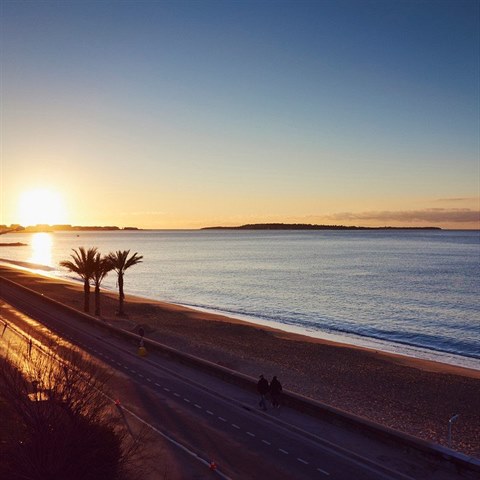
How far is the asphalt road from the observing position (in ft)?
51.9

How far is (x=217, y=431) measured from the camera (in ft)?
61.8

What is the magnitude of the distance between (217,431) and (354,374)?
15.0 metres

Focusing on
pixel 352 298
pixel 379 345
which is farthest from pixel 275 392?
pixel 352 298

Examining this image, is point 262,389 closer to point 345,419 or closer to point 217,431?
point 217,431

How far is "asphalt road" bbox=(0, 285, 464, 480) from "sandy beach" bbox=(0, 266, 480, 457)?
5.30 metres

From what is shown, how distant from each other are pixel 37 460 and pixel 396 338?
40.6 metres

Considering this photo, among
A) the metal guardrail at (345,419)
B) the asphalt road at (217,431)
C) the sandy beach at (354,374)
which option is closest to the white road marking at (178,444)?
the asphalt road at (217,431)

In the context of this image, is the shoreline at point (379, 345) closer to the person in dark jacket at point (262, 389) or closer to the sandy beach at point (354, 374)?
the sandy beach at point (354, 374)

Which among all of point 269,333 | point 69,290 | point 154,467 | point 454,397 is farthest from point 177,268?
point 154,467

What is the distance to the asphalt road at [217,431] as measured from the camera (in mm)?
15805

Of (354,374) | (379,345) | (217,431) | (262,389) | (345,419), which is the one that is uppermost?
(262,389)

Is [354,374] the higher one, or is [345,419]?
[345,419]

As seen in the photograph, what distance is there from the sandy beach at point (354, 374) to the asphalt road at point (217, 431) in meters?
5.30

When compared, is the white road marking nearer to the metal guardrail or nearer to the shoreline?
the metal guardrail
